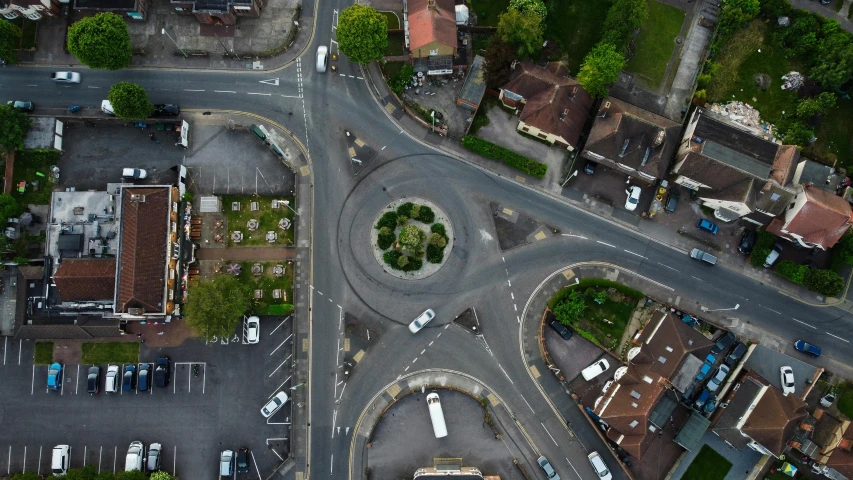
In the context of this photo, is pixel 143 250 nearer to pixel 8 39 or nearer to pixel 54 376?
pixel 54 376

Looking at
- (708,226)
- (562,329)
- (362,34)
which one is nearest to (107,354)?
(362,34)

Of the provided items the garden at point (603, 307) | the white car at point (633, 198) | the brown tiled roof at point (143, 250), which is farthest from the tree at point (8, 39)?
the white car at point (633, 198)

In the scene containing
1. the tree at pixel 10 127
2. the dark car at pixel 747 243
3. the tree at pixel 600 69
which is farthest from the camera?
the dark car at pixel 747 243

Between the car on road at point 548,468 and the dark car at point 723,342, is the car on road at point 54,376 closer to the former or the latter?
the car on road at point 548,468

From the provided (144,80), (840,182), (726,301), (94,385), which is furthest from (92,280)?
(840,182)

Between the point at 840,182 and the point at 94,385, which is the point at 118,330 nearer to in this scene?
the point at 94,385
